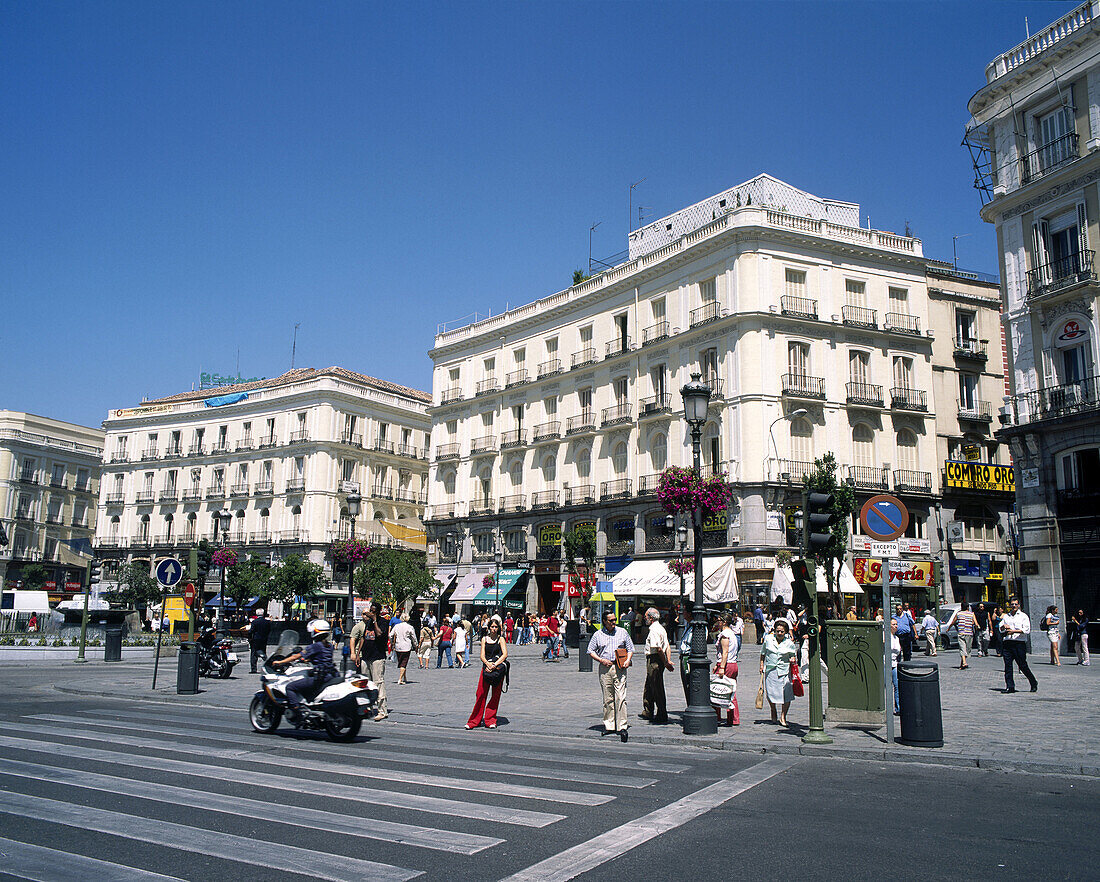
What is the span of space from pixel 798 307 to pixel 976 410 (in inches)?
468

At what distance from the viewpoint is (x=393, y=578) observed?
4725cm

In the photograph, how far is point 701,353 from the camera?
136ft

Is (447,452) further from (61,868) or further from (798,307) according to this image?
(61,868)

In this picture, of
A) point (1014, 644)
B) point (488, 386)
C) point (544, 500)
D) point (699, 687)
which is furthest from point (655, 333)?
point (699, 687)

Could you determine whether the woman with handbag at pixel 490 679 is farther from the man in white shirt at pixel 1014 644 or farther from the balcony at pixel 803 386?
the balcony at pixel 803 386

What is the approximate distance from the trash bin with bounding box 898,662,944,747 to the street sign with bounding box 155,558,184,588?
14370 millimetres

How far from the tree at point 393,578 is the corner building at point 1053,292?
29.6 metres

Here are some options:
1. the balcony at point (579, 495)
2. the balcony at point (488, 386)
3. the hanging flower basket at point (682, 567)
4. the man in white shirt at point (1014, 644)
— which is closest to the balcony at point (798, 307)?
the hanging flower basket at point (682, 567)

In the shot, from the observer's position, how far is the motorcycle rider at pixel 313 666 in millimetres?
11836

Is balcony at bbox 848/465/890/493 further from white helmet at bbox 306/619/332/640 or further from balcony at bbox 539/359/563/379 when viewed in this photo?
white helmet at bbox 306/619/332/640

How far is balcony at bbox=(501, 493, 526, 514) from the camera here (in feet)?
162

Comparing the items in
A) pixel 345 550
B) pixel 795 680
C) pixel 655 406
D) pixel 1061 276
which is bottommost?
pixel 795 680

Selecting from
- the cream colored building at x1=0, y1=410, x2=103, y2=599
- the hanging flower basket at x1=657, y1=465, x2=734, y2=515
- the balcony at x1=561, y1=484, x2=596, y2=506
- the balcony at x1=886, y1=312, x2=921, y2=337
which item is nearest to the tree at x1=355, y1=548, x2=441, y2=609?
the balcony at x1=561, y1=484, x2=596, y2=506

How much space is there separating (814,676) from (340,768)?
5.83 meters
